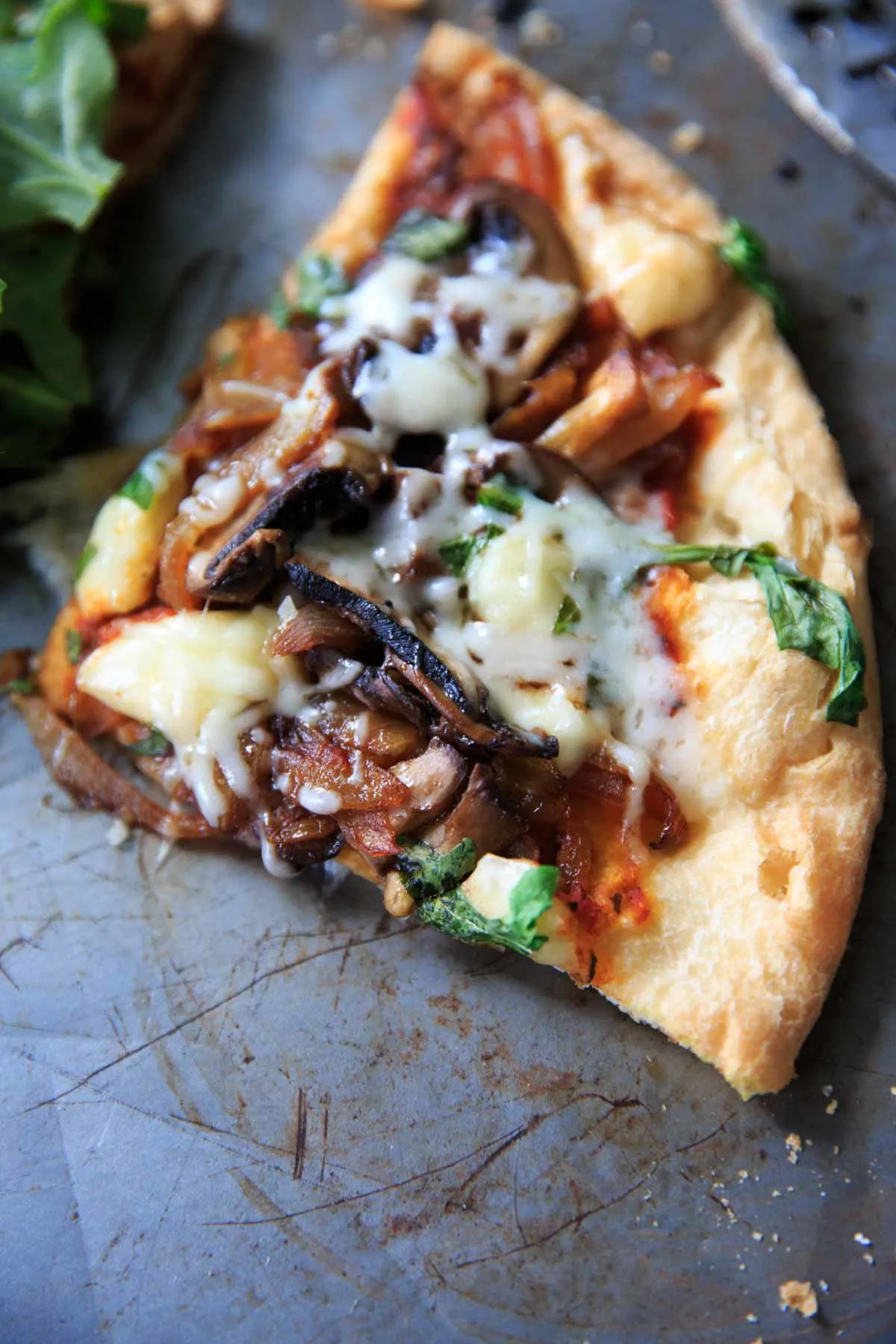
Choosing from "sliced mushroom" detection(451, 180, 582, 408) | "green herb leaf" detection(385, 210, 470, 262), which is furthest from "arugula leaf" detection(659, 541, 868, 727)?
"green herb leaf" detection(385, 210, 470, 262)

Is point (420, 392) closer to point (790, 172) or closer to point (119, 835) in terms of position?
point (119, 835)

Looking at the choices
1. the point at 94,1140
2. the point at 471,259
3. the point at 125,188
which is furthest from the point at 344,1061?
the point at 125,188

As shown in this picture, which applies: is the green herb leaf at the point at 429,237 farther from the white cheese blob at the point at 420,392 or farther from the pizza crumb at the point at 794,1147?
the pizza crumb at the point at 794,1147

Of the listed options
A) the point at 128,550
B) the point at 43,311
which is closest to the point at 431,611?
the point at 128,550

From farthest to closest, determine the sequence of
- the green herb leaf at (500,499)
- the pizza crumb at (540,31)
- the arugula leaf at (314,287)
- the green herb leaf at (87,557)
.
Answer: the pizza crumb at (540,31), the arugula leaf at (314,287), the green herb leaf at (87,557), the green herb leaf at (500,499)

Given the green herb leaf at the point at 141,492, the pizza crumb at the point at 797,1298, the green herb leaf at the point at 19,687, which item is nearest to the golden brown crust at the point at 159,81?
the green herb leaf at the point at 141,492

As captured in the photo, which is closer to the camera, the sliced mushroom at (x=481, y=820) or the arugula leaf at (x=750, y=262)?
the sliced mushroom at (x=481, y=820)

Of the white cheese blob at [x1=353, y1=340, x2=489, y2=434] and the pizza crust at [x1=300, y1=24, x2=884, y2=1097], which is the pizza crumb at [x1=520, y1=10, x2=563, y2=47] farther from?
the white cheese blob at [x1=353, y1=340, x2=489, y2=434]

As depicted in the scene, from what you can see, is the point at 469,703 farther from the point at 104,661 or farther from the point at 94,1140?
the point at 94,1140
